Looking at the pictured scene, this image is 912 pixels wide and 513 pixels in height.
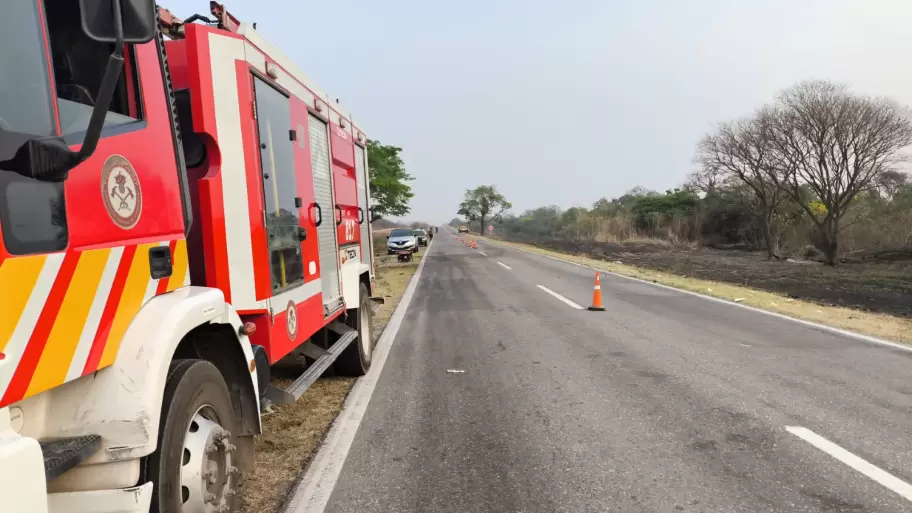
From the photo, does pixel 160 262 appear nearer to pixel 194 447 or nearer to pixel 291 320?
pixel 194 447

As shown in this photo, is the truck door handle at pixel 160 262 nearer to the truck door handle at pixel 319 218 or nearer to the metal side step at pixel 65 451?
the metal side step at pixel 65 451

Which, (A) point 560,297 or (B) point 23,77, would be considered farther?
(A) point 560,297

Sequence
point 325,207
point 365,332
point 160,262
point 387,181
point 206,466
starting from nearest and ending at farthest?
point 160,262 → point 206,466 → point 325,207 → point 365,332 → point 387,181

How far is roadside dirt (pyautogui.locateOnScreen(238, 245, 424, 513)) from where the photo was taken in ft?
12.7

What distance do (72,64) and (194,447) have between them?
65.6 inches

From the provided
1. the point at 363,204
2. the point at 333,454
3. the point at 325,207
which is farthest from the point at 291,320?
the point at 363,204

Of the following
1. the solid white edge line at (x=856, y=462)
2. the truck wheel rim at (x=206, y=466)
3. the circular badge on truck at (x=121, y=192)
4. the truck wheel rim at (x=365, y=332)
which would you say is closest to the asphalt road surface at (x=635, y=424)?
the solid white edge line at (x=856, y=462)

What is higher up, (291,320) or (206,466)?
(291,320)

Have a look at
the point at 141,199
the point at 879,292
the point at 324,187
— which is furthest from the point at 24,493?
the point at 879,292

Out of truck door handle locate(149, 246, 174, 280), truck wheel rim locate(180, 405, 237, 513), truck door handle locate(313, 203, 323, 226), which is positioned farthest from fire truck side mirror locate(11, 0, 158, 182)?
truck door handle locate(313, 203, 323, 226)

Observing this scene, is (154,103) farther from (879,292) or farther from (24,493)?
(879,292)

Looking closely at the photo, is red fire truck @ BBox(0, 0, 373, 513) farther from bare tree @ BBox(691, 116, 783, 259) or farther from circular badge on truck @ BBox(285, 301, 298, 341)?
bare tree @ BBox(691, 116, 783, 259)

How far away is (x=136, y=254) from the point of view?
7.98 feet

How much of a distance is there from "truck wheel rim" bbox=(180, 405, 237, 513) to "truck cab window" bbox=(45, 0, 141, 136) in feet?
4.46
